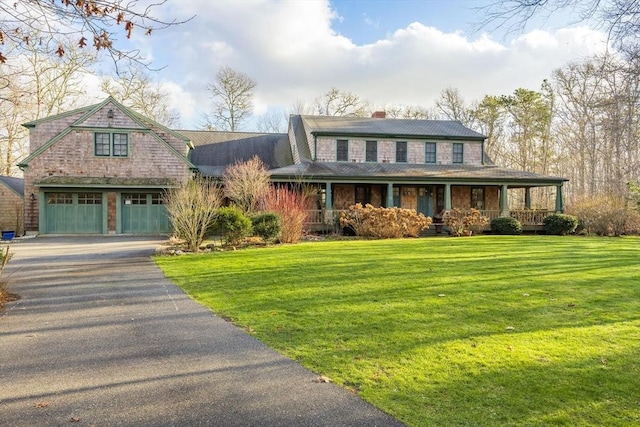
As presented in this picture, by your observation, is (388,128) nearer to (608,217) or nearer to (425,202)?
(425,202)

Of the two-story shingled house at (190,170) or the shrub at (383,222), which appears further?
the two-story shingled house at (190,170)

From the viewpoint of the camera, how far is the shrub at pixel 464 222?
20.9m

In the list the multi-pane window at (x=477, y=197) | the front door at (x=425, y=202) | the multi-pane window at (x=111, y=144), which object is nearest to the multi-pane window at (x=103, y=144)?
the multi-pane window at (x=111, y=144)

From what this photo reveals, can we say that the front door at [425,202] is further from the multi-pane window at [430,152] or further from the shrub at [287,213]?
the shrub at [287,213]

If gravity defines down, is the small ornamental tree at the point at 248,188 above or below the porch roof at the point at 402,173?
below

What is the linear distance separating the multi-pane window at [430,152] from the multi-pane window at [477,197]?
3.03 meters

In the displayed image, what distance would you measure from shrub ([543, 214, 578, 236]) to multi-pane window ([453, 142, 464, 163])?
6.18 m

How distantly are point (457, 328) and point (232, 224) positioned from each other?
425 inches

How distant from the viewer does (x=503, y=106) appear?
40812 mm

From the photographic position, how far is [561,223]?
2189cm

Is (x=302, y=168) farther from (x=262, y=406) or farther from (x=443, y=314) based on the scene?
(x=262, y=406)

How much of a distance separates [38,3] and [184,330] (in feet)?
13.3

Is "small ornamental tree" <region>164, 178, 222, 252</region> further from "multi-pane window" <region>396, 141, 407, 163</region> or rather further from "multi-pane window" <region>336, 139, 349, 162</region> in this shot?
"multi-pane window" <region>396, 141, 407, 163</region>

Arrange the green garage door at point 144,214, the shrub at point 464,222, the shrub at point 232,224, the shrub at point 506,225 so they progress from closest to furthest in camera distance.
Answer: the shrub at point 232,224 < the shrub at point 464,222 < the shrub at point 506,225 < the green garage door at point 144,214
